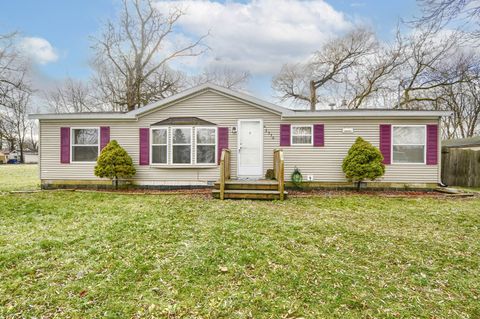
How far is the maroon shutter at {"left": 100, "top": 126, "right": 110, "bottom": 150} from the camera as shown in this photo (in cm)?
957

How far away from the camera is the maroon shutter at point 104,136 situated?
957cm

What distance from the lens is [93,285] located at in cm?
281

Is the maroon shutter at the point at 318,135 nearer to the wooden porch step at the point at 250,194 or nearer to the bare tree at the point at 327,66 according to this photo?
the wooden porch step at the point at 250,194

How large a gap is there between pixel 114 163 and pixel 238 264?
7062mm

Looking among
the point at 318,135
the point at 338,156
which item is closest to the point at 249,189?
the point at 318,135

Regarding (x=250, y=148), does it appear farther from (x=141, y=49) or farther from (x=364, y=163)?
(x=141, y=49)

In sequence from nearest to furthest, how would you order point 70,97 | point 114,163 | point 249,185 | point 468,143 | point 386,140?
point 249,185, point 114,163, point 386,140, point 468,143, point 70,97

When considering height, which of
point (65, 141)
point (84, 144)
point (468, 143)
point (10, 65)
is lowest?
point (84, 144)

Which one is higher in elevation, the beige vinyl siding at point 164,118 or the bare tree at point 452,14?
the bare tree at point 452,14

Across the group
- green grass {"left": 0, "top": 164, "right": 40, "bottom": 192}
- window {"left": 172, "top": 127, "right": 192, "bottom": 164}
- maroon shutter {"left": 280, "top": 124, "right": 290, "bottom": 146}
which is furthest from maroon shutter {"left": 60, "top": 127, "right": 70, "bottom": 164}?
maroon shutter {"left": 280, "top": 124, "right": 290, "bottom": 146}

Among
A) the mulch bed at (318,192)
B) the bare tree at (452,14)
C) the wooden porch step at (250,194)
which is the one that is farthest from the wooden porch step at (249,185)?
the bare tree at (452,14)

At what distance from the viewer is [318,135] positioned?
30.5 ft

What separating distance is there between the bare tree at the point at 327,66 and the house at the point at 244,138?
13.2 m

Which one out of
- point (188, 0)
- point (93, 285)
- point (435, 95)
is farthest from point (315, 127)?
point (435, 95)
